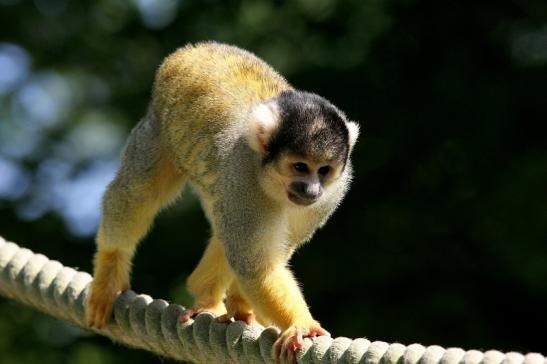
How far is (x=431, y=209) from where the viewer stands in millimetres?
9203

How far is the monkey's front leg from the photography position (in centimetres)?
429

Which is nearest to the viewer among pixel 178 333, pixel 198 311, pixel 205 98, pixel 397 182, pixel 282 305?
pixel 282 305

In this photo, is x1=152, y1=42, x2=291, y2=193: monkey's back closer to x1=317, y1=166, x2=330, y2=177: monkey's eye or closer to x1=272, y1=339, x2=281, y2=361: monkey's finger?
x1=317, y1=166, x2=330, y2=177: monkey's eye

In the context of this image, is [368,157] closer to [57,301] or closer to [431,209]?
[431,209]

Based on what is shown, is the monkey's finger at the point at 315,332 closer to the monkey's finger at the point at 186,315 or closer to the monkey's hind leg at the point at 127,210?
the monkey's finger at the point at 186,315

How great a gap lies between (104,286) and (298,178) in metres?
1.25

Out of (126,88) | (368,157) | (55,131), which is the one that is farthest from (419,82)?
(55,131)

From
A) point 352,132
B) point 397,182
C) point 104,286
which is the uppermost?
point 397,182

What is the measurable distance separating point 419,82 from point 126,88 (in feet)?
9.29

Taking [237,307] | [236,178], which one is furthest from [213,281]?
[236,178]

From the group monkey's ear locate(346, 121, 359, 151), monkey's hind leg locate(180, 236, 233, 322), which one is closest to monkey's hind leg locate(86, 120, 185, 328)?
monkey's hind leg locate(180, 236, 233, 322)

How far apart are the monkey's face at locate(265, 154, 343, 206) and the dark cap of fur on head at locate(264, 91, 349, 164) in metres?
0.03

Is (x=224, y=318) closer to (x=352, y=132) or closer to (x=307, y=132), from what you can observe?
(x=307, y=132)

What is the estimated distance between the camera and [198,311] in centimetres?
510
